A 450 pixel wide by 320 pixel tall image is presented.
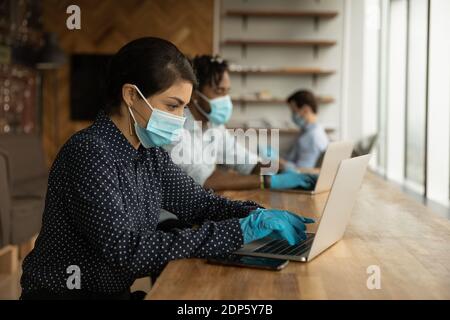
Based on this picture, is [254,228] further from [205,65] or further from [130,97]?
[205,65]

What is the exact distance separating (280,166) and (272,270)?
229 cm

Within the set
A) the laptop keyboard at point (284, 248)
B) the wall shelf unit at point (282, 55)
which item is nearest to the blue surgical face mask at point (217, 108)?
the laptop keyboard at point (284, 248)

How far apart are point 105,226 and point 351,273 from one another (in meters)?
0.54

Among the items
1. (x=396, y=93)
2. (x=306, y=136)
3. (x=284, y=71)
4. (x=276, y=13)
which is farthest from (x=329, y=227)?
(x=276, y=13)

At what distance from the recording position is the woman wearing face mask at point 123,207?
4.26 feet

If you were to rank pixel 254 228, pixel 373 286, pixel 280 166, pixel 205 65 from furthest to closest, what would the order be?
pixel 280 166, pixel 205 65, pixel 254 228, pixel 373 286

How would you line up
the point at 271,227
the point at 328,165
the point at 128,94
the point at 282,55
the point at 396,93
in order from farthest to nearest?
the point at 282,55 → the point at 396,93 → the point at 328,165 → the point at 128,94 → the point at 271,227

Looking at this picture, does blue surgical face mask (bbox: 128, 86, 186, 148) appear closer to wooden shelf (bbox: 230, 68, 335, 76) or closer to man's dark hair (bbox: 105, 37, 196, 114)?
man's dark hair (bbox: 105, 37, 196, 114)

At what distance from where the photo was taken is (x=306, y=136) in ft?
16.5

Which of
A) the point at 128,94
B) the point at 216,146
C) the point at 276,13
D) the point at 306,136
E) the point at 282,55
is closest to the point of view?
the point at 128,94

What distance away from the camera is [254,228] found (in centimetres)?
139

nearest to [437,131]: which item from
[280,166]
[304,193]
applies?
[280,166]

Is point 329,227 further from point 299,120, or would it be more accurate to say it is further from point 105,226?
point 299,120

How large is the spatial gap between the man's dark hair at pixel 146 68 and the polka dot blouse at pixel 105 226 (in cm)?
10
